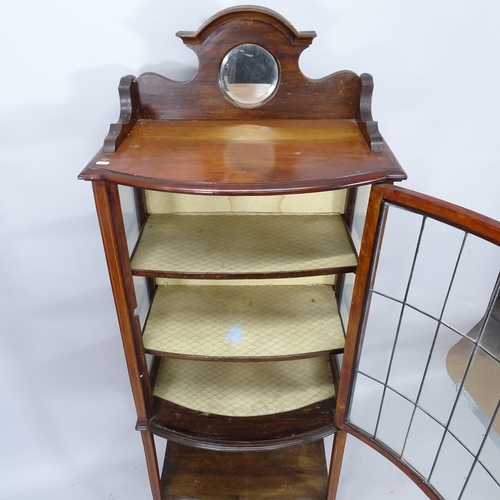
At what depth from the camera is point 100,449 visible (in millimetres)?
1702

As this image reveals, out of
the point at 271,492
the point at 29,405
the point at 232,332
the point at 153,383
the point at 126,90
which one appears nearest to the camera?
the point at 126,90

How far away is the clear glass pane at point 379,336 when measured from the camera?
117cm

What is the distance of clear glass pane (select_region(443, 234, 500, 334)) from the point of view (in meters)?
0.92

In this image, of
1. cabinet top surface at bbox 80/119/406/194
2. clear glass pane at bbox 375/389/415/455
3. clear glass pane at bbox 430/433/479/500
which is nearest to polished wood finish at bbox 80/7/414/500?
cabinet top surface at bbox 80/119/406/194

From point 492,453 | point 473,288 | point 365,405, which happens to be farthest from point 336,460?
point 473,288

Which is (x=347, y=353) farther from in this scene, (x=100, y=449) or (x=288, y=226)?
(x=100, y=449)

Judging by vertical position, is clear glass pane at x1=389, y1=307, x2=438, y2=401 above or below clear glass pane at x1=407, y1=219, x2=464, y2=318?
below

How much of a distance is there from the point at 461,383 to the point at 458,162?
1.83 feet

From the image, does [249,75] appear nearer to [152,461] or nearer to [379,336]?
[379,336]

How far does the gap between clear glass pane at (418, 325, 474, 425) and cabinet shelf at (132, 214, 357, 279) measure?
28 cm

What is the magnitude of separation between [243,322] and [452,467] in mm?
554

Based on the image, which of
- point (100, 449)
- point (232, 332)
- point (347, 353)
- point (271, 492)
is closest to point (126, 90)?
point (232, 332)

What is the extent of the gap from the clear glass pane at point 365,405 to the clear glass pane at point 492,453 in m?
0.23

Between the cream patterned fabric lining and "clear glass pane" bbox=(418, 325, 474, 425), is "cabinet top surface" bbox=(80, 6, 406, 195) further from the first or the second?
the cream patterned fabric lining
